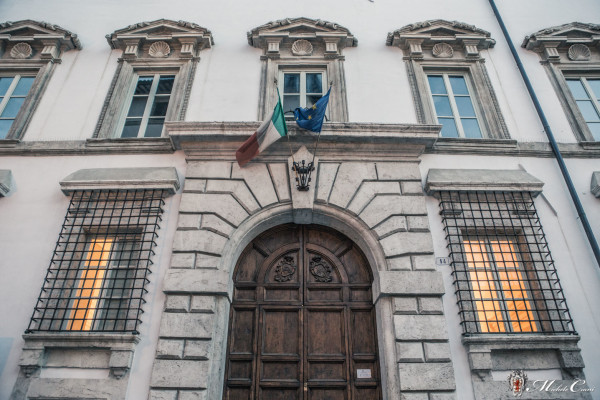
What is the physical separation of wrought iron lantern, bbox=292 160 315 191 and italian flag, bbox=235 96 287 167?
0.59m

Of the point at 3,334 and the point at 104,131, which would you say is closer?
the point at 3,334

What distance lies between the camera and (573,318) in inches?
220

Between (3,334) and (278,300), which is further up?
(278,300)

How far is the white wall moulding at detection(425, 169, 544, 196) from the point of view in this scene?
20.8ft

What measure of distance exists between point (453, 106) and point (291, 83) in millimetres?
3392

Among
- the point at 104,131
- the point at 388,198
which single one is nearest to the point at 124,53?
the point at 104,131

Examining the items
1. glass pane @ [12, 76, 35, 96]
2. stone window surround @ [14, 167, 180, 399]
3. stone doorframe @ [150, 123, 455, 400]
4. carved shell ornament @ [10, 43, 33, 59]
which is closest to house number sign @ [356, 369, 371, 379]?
stone doorframe @ [150, 123, 455, 400]

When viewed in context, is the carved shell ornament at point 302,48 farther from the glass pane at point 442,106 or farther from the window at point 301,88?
the glass pane at point 442,106

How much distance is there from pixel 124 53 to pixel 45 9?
2895mm

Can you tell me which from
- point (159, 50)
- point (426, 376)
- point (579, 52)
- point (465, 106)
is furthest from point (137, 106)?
→ point (579, 52)

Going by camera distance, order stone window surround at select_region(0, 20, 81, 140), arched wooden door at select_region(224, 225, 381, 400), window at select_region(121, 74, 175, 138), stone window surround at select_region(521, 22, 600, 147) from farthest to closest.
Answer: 1. stone window surround at select_region(0, 20, 81, 140)
2. stone window surround at select_region(521, 22, 600, 147)
3. window at select_region(121, 74, 175, 138)
4. arched wooden door at select_region(224, 225, 381, 400)

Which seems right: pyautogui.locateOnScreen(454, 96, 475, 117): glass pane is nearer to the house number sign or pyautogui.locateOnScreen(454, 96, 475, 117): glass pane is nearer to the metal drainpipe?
the metal drainpipe

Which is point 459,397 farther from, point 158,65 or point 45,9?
point 45,9

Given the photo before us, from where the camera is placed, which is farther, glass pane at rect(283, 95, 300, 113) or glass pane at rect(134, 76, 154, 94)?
glass pane at rect(134, 76, 154, 94)
